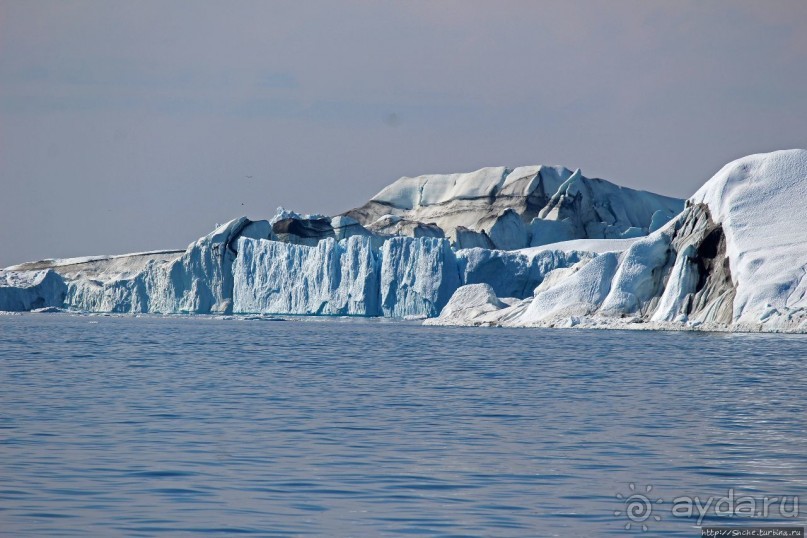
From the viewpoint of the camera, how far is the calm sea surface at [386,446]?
26.3 ft

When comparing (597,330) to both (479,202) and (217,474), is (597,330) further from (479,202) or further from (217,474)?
(479,202)

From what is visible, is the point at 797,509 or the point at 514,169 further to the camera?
the point at 514,169

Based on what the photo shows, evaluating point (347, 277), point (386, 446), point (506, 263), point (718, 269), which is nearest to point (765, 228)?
point (718, 269)

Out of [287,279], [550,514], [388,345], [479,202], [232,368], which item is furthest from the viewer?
[479,202]

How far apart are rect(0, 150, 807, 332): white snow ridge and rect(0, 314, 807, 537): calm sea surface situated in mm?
18437

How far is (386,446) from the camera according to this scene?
11.4 metres

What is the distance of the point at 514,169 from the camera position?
10125 centimetres

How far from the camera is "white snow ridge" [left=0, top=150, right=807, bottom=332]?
41.3 metres

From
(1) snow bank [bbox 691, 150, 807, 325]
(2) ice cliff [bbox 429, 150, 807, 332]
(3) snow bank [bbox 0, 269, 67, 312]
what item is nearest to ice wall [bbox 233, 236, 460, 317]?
(3) snow bank [bbox 0, 269, 67, 312]

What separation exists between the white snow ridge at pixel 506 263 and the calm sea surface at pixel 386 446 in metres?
18.4

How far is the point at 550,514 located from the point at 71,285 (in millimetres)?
74311

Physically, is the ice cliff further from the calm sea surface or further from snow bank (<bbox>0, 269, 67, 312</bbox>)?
snow bank (<bbox>0, 269, 67, 312</bbox>)

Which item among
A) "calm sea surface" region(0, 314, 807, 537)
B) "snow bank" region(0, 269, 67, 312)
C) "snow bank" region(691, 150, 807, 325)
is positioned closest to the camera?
"calm sea surface" region(0, 314, 807, 537)

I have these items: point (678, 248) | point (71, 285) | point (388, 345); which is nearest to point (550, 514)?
point (388, 345)
